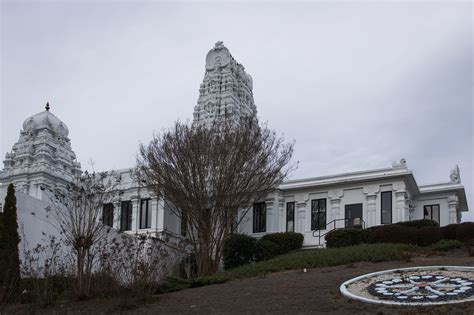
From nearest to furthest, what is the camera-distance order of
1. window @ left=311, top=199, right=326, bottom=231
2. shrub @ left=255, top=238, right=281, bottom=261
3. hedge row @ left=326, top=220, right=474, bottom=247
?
hedge row @ left=326, top=220, right=474, bottom=247, shrub @ left=255, top=238, right=281, bottom=261, window @ left=311, top=199, right=326, bottom=231

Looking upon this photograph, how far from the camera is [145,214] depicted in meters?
48.1

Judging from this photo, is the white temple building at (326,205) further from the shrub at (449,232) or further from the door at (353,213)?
the shrub at (449,232)

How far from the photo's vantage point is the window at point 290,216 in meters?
45.9

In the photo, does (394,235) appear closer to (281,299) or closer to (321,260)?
(321,260)

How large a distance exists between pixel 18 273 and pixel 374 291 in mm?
13494

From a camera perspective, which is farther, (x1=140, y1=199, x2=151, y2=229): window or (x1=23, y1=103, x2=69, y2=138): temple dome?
(x1=23, y1=103, x2=69, y2=138): temple dome

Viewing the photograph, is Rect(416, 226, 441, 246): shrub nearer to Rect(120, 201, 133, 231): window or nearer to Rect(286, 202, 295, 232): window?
Rect(286, 202, 295, 232): window

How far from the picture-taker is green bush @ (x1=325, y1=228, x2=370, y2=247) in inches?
1481

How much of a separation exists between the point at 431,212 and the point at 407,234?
11.1 m

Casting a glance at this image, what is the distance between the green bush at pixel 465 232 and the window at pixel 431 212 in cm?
1128

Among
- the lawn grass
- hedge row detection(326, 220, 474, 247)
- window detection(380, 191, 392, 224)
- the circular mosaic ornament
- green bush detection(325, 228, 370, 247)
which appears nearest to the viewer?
the circular mosaic ornament

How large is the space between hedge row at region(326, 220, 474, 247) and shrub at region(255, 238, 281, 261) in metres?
3.20

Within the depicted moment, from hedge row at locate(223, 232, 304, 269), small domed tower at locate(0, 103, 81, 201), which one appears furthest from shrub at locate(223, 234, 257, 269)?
small domed tower at locate(0, 103, 81, 201)

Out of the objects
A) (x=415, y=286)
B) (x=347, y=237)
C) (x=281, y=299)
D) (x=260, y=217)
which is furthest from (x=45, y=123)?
(x=415, y=286)
